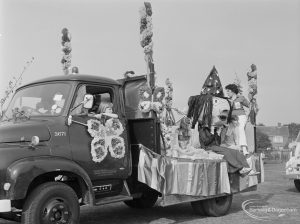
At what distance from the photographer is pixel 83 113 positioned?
21.6ft

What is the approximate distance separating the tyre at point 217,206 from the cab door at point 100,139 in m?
2.10

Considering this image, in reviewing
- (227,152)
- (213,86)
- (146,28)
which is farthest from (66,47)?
(227,152)

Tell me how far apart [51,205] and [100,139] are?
1.29 m

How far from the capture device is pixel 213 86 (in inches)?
376

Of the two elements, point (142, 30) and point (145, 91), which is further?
point (142, 30)

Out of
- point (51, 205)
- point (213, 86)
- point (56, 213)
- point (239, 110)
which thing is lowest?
point (56, 213)

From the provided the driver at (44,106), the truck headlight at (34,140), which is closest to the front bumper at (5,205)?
the truck headlight at (34,140)

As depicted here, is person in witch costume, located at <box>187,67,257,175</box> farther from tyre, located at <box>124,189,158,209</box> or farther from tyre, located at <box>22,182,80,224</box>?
tyre, located at <box>22,182,80,224</box>

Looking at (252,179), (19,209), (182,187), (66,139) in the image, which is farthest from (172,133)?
(19,209)

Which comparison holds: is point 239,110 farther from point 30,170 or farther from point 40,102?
point 30,170

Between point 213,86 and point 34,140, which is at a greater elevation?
point 213,86

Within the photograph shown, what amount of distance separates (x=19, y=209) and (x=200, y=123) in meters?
4.29

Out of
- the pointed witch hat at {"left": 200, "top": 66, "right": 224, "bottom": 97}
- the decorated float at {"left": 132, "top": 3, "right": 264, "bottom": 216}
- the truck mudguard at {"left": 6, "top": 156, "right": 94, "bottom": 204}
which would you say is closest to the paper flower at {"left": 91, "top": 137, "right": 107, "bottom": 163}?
the truck mudguard at {"left": 6, "top": 156, "right": 94, "bottom": 204}

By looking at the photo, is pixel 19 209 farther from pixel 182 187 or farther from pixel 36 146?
pixel 182 187
